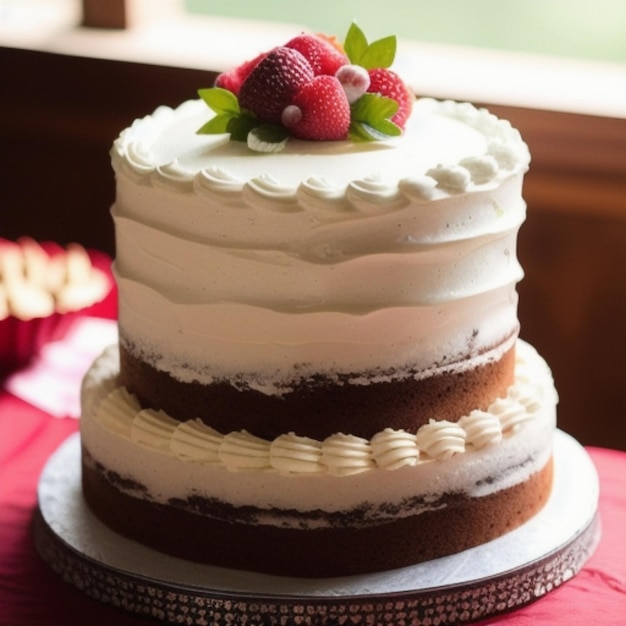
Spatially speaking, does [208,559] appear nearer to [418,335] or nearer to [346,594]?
[346,594]

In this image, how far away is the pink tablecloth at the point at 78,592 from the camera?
1666 millimetres

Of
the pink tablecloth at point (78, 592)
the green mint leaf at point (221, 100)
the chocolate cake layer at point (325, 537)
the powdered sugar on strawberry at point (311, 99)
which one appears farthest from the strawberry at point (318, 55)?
the pink tablecloth at point (78, 592)

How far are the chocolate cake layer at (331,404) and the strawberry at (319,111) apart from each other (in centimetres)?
35

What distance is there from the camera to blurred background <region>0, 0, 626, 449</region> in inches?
100

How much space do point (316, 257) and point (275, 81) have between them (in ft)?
0.93

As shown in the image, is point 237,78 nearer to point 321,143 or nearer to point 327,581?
point 321,143

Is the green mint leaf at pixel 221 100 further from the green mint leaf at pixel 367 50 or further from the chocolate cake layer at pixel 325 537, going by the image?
the chocolate cake layer at pixel 325 537

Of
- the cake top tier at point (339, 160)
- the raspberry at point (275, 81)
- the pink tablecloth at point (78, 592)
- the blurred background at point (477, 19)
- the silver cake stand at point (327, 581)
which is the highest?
the raspberry at point (275, 81)

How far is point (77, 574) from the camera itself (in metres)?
1.72

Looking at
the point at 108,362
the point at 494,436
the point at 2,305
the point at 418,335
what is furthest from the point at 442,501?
the point at 2,305

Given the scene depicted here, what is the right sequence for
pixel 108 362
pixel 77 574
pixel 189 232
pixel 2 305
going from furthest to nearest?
pixel 2 305
pixel 108 362
pixel 77 574
pixel 189 232

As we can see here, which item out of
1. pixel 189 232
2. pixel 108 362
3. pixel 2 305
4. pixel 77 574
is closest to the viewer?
pixel 189 232

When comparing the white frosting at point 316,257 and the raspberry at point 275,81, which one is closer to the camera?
the white frosting at point 316,257

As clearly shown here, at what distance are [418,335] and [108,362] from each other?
0.57 meters
